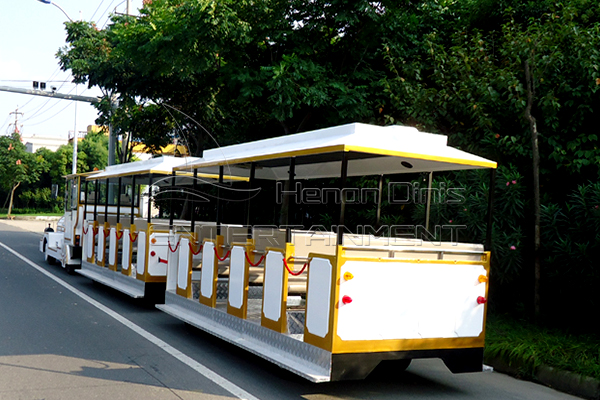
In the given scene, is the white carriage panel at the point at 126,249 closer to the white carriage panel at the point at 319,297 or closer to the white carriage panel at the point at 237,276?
the white carriage panel at the point at 237,276

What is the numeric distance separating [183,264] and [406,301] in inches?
157

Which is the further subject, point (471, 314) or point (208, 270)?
point (208, 270)

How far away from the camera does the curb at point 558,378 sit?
5.85 metres

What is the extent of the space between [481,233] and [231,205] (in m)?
9.30

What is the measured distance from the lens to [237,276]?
22.7ft

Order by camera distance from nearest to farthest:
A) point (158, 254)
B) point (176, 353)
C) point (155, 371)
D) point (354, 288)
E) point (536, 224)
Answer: point (354, 288)
point (155, 371)
point (176, 353)
point (536, 224)
point (158, 254)

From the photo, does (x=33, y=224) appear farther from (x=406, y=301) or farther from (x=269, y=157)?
(x=406, y=301)

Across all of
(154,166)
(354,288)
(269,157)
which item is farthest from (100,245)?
(354,288)

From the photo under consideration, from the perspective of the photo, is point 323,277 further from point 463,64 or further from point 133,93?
point 133,93

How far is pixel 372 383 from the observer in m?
6.08

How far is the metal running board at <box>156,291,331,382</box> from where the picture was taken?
521cm

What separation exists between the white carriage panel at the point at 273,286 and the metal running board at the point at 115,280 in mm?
4167

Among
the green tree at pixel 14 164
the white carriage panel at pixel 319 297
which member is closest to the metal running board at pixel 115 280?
the white carriage panel at pixel 319 297

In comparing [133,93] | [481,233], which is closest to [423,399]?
[481,233]
